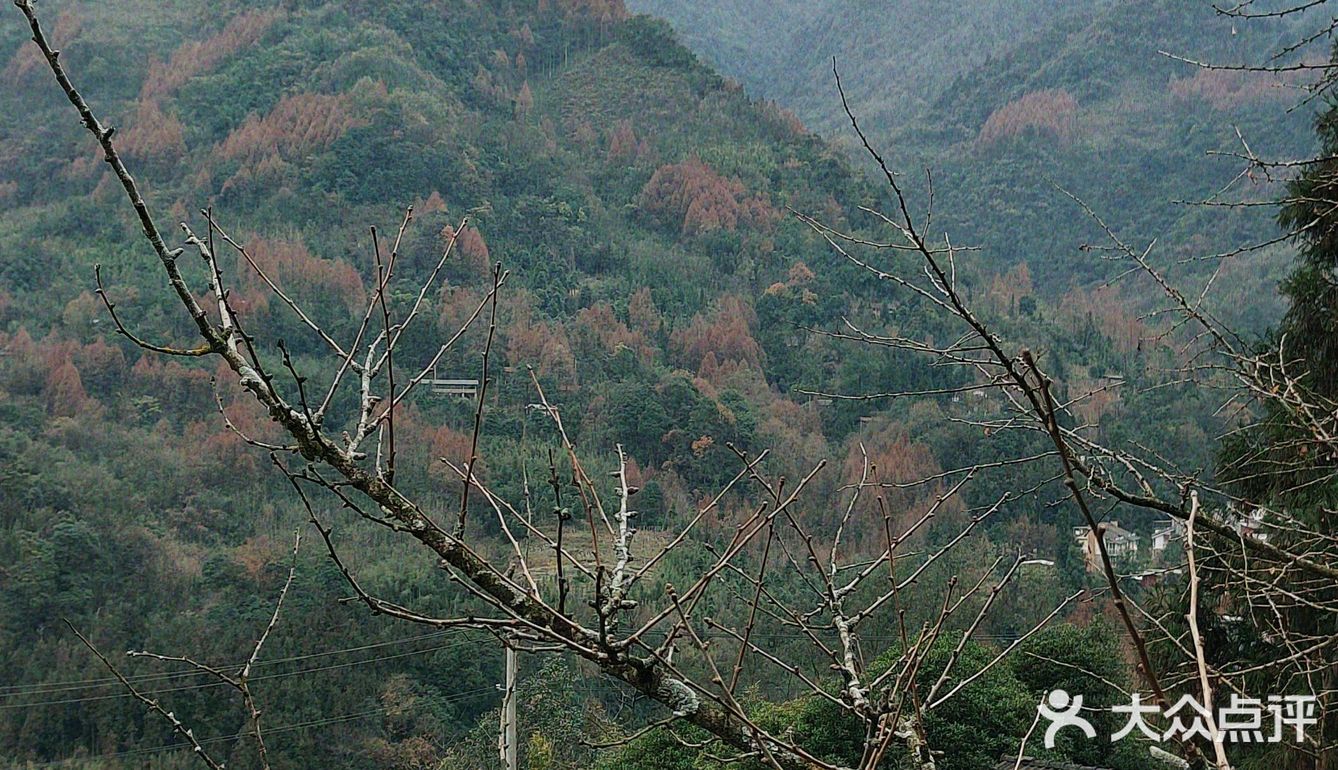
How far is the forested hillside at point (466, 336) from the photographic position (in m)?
12.6

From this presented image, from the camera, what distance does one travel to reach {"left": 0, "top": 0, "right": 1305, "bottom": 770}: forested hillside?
1263 cm

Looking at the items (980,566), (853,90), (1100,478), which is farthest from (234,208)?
(853,90)

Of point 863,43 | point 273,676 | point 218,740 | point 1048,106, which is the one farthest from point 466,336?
point 863,43

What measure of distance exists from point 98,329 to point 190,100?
909 centimetres

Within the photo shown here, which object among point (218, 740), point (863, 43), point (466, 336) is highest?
point (863, 43)

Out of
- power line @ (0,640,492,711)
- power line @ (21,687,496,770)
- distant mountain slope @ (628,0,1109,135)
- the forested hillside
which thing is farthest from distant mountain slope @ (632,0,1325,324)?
power line @ (21,687,496,770)

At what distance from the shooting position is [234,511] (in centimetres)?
1686

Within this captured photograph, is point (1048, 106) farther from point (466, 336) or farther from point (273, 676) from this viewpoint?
point (273, 676)

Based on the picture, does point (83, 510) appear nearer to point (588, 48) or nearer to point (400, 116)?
point (400, 116)

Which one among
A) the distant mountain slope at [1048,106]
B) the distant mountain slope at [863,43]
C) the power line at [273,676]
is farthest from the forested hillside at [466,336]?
the distant mountain slope at [863,43]

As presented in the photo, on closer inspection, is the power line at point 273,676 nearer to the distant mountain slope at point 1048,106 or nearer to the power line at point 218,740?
the power line at point 218,740

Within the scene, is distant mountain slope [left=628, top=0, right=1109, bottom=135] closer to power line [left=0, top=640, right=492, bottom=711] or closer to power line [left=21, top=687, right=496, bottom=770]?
power line [left=0, top=640, right=492, bottom=711]

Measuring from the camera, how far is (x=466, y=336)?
21.6m

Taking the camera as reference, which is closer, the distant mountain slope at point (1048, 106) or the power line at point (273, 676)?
the power line at point (273, 676)
